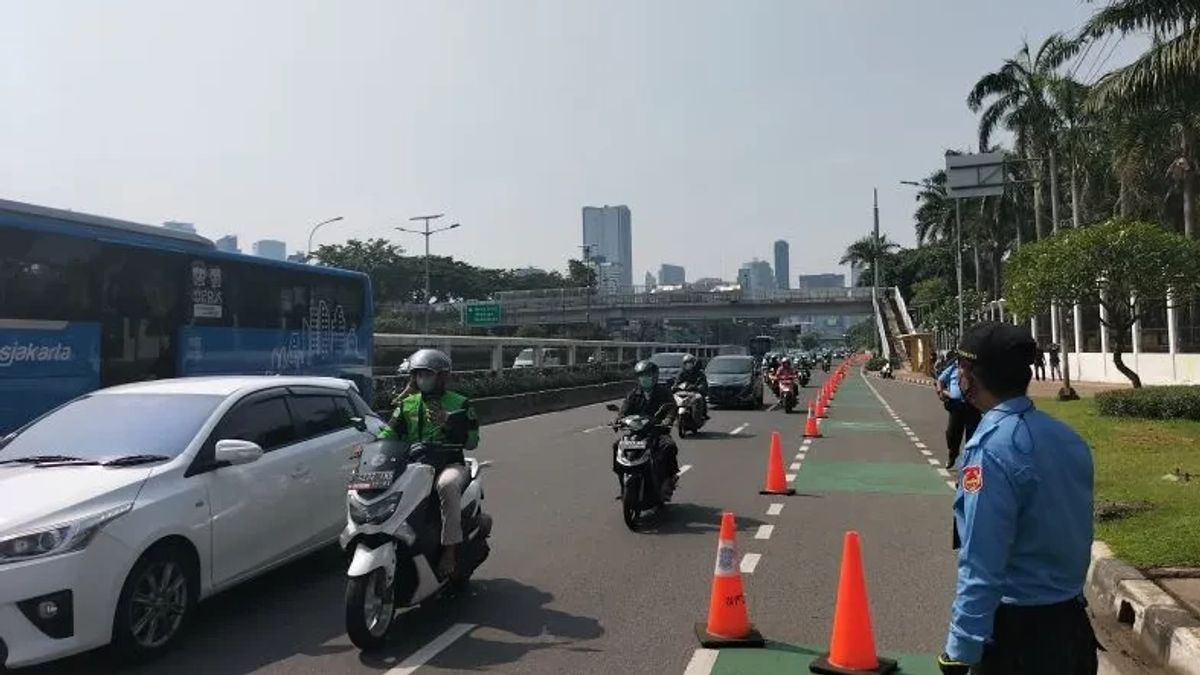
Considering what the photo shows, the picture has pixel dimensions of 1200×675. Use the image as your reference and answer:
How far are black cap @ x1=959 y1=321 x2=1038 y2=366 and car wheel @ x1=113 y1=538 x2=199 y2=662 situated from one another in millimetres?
4675

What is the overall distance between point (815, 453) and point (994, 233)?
164 feet

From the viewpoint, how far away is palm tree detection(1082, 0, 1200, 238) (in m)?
20.8

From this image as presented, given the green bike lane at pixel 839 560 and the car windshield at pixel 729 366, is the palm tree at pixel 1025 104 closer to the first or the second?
the car windshield at pixel 729 366

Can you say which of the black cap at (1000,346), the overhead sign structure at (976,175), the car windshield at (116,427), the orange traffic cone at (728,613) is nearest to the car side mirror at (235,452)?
the car windshield at (116,427)

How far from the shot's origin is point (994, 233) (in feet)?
204

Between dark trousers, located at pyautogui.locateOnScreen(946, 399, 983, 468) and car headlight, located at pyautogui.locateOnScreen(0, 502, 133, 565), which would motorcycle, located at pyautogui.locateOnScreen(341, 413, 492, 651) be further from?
dark trousers, located at pyautogui.locateOnScreen(946, 399, 983, 468)

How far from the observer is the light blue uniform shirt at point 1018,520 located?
2869 mm

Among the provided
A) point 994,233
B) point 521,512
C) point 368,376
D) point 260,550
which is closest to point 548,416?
point 368,376

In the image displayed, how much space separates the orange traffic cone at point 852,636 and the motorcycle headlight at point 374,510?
261 centimetres

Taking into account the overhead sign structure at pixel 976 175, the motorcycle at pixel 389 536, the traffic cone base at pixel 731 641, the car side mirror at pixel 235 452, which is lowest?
the traffic cone base at pixel 731 641

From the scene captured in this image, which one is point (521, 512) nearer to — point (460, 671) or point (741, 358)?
point (460, 671)

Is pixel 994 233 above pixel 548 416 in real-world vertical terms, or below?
above

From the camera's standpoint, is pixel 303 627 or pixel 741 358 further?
pixel 741 358

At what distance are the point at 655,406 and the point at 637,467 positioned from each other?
914 mm
